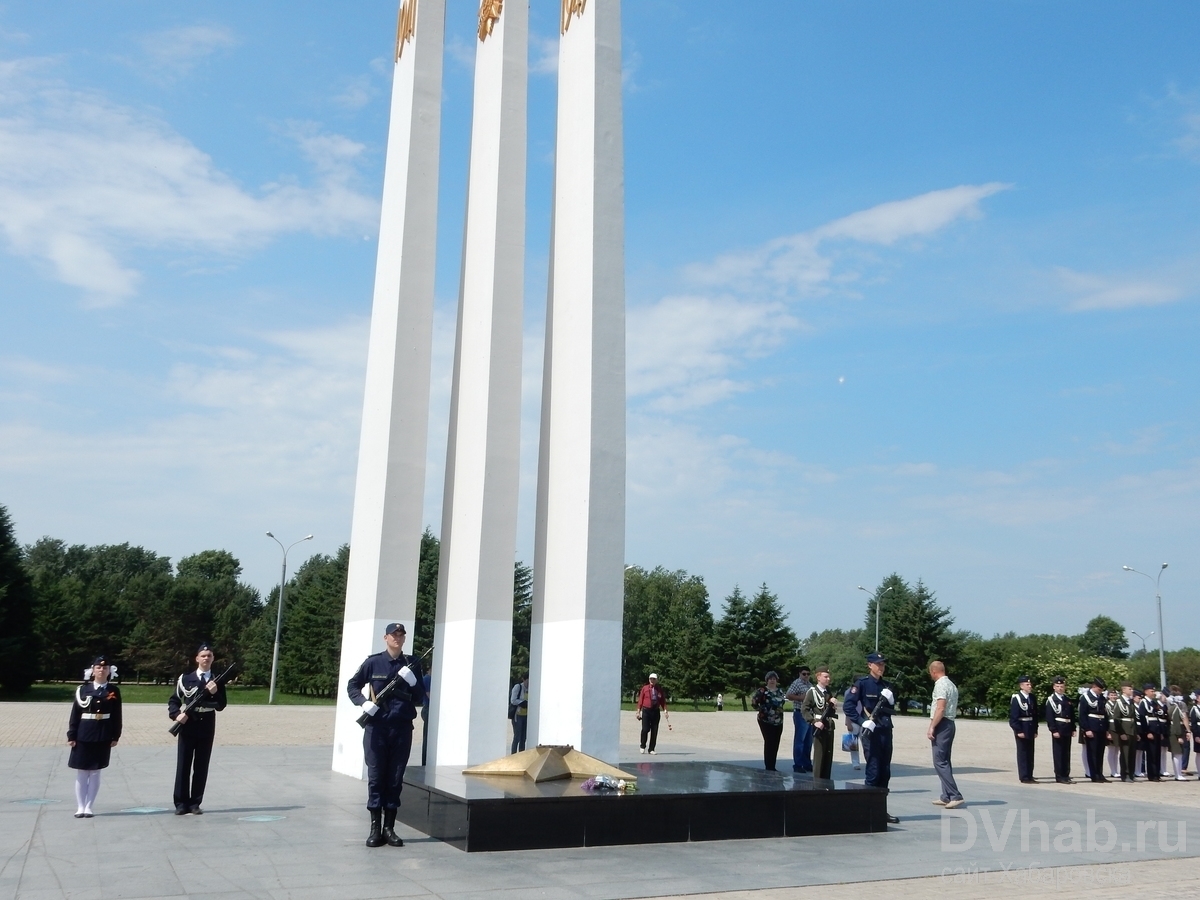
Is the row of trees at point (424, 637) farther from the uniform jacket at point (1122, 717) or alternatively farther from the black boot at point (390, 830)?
the black boot at point (390, 830)

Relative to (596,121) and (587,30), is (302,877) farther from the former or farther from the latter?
(587,30)

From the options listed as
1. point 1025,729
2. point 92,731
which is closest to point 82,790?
point 92,731

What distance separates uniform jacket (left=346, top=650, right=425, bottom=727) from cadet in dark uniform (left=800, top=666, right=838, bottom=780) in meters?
5.92

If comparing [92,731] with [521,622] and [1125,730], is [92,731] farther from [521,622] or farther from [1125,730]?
[521,622]

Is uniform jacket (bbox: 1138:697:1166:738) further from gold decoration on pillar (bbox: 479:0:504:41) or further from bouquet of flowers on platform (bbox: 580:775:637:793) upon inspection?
gold decoration on pillar (bbox: 479:0:504:41)

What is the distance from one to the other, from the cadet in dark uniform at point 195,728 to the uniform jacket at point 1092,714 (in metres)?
14.2

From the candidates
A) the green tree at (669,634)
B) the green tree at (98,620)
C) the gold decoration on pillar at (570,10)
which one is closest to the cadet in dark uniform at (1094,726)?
the gold decoration on pillar at (570,10)

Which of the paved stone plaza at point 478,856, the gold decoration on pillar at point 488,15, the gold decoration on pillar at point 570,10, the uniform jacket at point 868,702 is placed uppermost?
the gold decoration on pillar at point 488,15

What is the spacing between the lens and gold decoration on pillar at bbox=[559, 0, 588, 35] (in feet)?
45.6

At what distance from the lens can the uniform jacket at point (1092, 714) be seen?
58.3 ft

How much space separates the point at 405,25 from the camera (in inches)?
647

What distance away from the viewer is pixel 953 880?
26.6ft

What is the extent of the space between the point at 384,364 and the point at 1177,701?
15848 millimetres

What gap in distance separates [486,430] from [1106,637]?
139196 mm
